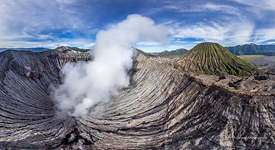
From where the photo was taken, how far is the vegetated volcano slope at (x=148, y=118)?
1469cm

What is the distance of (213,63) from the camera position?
10238 centimetres

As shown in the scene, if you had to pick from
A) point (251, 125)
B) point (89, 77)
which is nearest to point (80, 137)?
point (89, 77)

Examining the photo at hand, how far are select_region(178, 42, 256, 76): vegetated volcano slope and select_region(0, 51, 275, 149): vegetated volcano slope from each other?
2597 inches

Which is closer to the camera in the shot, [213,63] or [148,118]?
[148,118]

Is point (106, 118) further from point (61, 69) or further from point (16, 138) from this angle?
point (61, 69)

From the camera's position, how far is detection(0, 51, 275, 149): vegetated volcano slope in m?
14.7

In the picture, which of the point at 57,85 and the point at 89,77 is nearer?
the point at 89,77

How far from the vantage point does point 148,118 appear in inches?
813

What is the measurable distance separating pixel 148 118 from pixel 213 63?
104 metres

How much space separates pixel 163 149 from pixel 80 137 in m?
12.8

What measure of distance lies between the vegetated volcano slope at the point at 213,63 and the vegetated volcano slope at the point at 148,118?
216ft

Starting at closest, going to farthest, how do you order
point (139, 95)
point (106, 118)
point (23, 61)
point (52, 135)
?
point (52, 135), point (106, 118), point (139, 95), point (23, 61)

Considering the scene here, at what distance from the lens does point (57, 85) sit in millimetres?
36781

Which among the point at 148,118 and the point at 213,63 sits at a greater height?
the point at 213,63
